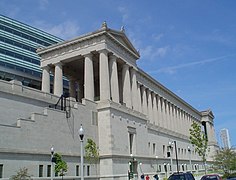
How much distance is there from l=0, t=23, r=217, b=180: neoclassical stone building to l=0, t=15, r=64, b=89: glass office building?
16.8 meters

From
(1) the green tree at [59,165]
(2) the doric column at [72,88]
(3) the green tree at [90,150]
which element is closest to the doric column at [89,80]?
(3) the green tree at [90,150]

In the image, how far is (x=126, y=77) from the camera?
65.4 metres

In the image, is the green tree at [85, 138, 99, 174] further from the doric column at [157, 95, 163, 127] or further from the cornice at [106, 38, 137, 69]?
the doric column at [157, 95, 163, 127]

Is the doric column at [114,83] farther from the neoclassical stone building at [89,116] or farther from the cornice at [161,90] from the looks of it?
the cornice at [161,90]

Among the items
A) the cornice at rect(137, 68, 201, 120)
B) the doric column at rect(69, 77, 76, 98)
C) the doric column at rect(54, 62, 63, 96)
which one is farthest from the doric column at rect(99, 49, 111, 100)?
the cornice at rect(137, 68, 201, 120)

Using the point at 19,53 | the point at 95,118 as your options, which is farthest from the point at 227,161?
the point at 19,53

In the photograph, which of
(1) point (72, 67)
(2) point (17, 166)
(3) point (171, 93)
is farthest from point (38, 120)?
(3) point (171, 93)

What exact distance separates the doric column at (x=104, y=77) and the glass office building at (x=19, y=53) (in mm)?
31641

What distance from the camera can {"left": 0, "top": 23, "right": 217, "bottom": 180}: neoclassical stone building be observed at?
3688 centimetres

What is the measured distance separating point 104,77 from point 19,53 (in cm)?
3849

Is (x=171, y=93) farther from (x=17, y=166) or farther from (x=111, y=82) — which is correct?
(x=17, y=166)

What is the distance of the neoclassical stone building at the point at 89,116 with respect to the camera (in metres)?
36.9

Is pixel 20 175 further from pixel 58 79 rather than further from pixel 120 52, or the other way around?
pixel 120 52

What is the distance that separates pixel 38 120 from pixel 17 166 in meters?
6.50
